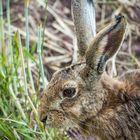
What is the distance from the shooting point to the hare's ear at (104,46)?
196 inches

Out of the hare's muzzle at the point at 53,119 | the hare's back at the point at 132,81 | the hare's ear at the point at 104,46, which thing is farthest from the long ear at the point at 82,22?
the hare's muzzle at the point at 53,119

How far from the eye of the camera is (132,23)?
7676mm

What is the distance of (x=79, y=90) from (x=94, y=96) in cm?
→ 12

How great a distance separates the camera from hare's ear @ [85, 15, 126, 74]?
4973 mm

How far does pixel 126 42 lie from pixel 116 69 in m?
0.57

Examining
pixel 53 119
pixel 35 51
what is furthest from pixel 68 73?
pixel 35 51

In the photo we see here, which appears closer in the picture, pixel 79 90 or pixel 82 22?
pixel 79 90

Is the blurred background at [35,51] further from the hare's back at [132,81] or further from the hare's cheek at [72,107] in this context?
the hare's back at [132,81]

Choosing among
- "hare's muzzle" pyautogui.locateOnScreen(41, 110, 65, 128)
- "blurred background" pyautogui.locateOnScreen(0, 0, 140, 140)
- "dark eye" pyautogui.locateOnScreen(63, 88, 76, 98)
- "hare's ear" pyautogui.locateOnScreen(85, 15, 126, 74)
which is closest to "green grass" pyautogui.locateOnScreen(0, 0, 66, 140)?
"blurred background" pyautogui.locateOnScreen(0, 0, 140, 140)

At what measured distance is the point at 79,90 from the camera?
5.21 meters

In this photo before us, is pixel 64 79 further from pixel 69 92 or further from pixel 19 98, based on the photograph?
pixel 19 98

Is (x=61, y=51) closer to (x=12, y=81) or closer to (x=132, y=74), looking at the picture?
(x=12, y=81)

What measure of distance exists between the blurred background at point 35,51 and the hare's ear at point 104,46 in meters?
0.73

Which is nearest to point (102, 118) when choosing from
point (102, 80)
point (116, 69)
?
point (102, 80)
